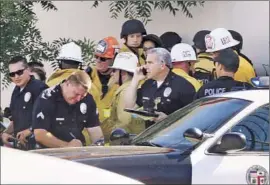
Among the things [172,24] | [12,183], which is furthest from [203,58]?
[12,183]

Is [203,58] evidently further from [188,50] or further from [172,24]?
[172,24]

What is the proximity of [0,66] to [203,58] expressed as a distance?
10.7 feet

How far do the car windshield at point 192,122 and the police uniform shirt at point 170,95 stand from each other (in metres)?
1.42

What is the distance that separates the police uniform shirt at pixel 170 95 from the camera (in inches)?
302

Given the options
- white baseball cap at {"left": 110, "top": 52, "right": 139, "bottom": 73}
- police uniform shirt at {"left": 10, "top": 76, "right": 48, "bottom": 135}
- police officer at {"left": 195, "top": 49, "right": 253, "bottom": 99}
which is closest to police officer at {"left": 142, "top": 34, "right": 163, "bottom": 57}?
white baseball cap at {"left": 110, "top": 52, "right": 139, "bottom": 73}

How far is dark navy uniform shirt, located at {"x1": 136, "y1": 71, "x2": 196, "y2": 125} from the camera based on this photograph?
7660 millimetres

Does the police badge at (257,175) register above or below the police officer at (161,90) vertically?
below

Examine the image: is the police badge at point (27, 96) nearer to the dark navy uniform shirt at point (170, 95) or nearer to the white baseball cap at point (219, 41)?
the dark navy uniform shirt at point (170, 95)

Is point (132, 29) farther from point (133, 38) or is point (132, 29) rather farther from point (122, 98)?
point (122, 98)

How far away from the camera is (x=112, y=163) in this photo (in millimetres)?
5207

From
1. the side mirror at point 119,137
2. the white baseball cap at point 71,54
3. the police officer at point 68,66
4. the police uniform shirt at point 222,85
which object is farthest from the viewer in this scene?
the white baseball cap at point 71,54

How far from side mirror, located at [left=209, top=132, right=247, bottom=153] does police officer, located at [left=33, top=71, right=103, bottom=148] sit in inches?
92.8

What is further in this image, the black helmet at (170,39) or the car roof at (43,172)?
the black helmet at (170,39)

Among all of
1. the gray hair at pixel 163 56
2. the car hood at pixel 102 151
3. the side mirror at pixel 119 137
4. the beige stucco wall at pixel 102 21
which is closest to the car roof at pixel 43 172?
the car hood at pixel 102 151
